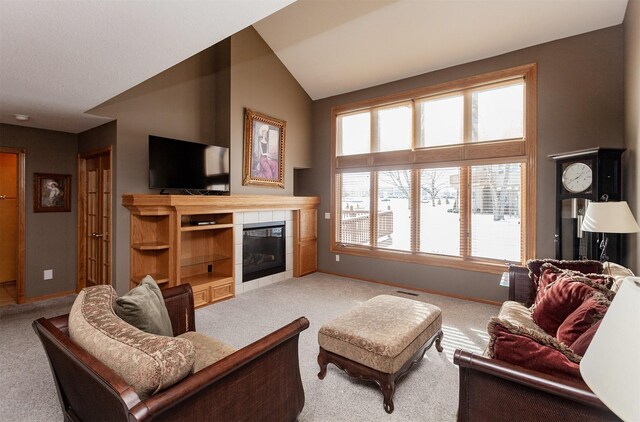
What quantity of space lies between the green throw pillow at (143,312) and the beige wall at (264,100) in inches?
116

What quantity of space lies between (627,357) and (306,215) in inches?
207

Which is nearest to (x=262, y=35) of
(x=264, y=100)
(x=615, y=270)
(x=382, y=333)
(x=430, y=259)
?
(x=264, y=100)

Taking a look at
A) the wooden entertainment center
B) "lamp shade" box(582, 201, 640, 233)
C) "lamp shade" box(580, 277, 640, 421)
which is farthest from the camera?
the wooden entertainment center

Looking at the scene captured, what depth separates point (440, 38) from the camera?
4164mm

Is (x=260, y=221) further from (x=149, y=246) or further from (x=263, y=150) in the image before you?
(x=149, y=246)

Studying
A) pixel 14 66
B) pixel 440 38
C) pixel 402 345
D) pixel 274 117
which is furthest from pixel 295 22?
pixel 402 345

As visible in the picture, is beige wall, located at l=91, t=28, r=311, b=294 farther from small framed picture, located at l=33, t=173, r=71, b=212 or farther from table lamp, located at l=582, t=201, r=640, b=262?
table lamp, located at l=582, t=201, r=640, b=262

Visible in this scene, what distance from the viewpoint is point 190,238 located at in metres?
4.51

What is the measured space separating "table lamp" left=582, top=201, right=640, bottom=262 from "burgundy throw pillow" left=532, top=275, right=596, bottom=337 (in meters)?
0.54

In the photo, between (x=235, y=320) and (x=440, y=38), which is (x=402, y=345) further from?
(x=440, y=38)

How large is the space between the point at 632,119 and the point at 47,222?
6932 mm

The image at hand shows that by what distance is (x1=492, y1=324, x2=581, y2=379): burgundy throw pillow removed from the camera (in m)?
1.27

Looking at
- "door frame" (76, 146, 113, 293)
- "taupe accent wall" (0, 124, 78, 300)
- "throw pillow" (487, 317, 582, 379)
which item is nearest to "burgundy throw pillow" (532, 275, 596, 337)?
"throw pillow" (487, 317, 582, 379)

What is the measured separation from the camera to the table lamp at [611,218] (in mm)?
2314
